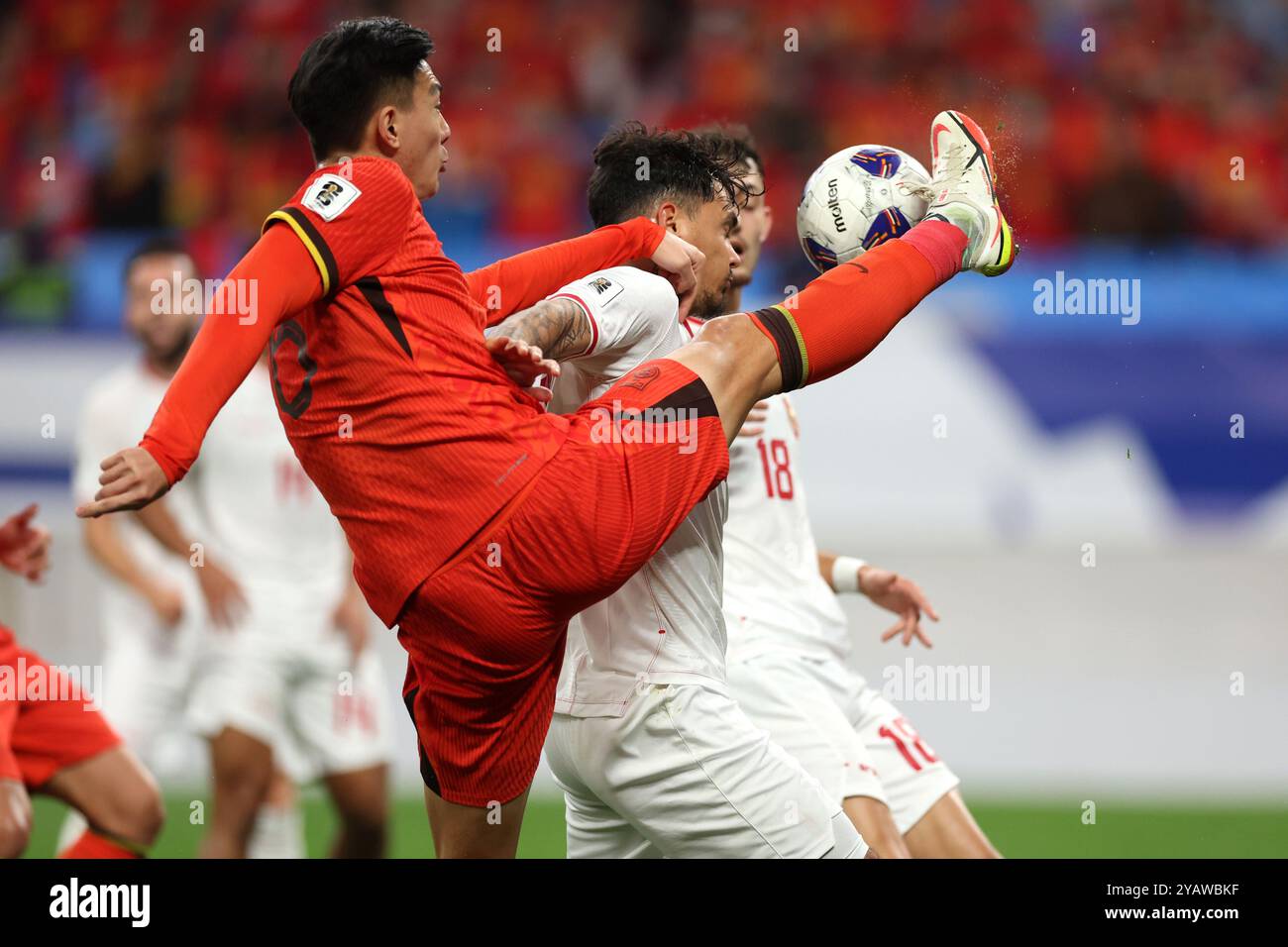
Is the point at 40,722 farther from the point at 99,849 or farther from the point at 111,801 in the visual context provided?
the point at 99,849

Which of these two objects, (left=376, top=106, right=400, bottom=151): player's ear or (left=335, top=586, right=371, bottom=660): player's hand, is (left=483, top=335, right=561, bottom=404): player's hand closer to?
(left=376, top=106, right=400, bottom=151): player's ear

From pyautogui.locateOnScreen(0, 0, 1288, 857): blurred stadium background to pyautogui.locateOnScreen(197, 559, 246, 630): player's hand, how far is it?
87 cm

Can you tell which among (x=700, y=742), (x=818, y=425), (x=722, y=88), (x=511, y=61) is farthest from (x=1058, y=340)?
(x=700, y=742)

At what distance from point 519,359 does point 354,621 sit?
10.2 ft

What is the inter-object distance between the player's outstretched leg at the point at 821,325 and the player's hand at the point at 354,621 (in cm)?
307

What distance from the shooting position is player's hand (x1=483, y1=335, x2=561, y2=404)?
8.89ft

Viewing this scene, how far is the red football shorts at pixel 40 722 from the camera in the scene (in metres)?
4.00

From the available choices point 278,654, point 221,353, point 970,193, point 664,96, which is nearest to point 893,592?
point 970,193

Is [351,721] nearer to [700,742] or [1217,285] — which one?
[700,742]

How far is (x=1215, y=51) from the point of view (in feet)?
31.4

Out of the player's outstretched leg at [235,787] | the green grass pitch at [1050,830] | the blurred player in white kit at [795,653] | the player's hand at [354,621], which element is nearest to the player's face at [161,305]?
the player's hand at [354,621]

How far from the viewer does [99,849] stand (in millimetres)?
4305

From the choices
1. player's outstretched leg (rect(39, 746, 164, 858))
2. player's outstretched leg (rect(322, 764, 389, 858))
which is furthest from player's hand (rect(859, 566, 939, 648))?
player's outstretched leg (rect(39, 746, 164, 858))

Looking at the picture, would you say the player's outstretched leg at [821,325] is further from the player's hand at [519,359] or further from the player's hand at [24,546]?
the player's hand at [24,546]
